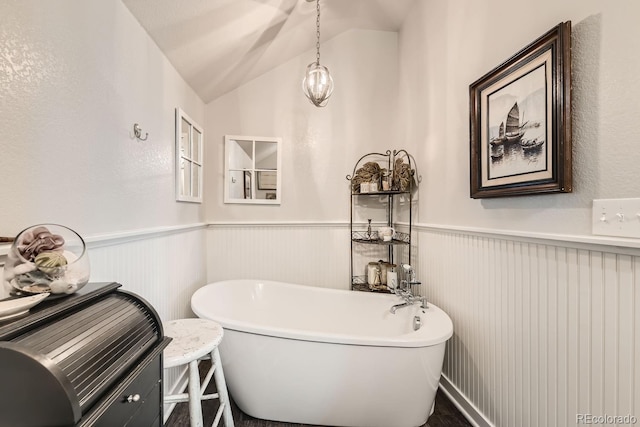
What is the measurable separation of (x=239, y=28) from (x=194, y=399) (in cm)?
219

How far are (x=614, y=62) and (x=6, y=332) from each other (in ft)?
5.93

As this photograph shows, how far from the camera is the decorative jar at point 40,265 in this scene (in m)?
0.69

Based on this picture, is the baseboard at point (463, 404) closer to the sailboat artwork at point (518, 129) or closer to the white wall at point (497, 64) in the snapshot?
the white wall at point (497, 64)

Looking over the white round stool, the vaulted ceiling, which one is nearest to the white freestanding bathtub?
the white round stool

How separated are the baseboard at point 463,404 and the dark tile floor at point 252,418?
0.03 m

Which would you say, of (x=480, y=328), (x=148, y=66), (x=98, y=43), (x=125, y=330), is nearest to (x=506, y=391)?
(x=480, y=328)

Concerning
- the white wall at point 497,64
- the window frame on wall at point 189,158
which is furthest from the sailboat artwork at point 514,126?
the window frame on wall at point 189,158

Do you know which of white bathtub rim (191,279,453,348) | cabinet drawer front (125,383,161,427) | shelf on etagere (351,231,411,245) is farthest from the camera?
shelf on etagere (351,231,411,245)

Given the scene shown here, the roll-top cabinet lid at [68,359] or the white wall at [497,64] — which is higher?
the white wall at [497,64]

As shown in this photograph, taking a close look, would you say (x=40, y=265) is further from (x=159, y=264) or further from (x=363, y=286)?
(x=363, y=286)

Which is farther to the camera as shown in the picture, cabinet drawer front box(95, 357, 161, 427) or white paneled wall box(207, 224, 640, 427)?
white paneled wall box(207, 224, 640, 427)

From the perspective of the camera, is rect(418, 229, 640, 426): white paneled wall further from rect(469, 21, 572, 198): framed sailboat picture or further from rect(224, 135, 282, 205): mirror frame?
rect(224, 135, 282, 205): mirror frame

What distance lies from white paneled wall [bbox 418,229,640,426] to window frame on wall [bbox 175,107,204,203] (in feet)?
6.34

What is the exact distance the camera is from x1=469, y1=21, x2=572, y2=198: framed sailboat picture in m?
1.08
